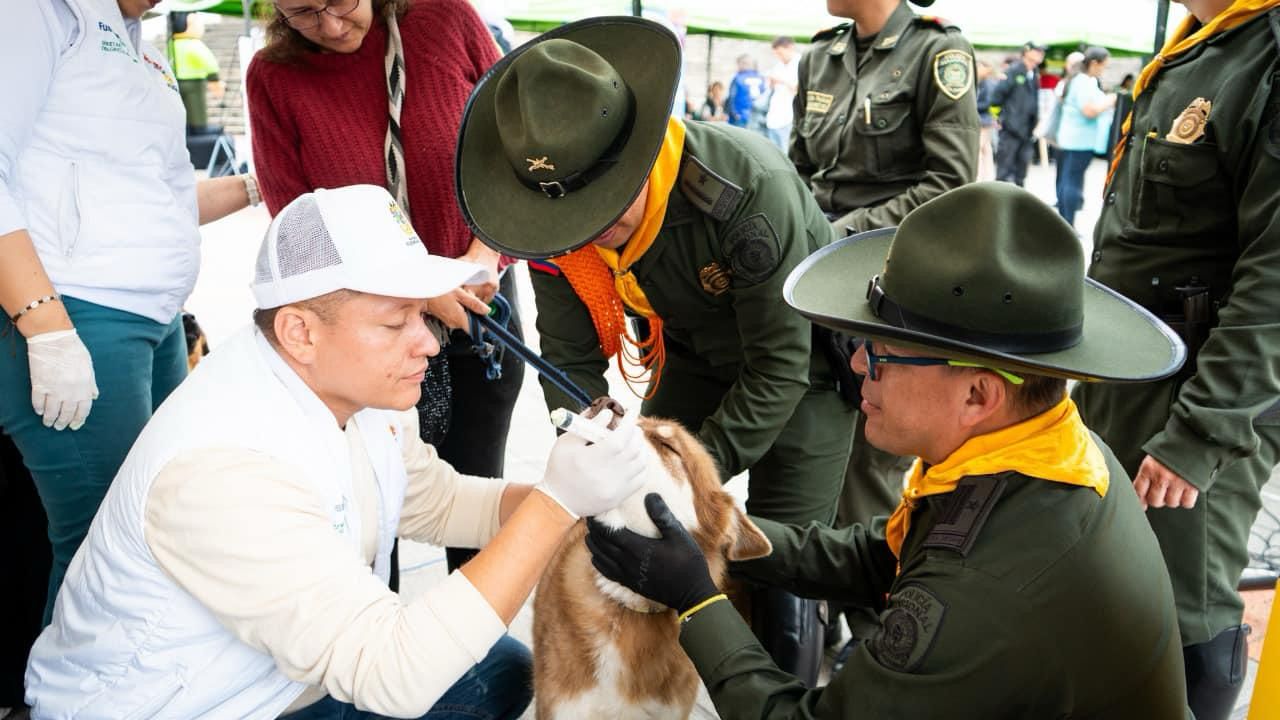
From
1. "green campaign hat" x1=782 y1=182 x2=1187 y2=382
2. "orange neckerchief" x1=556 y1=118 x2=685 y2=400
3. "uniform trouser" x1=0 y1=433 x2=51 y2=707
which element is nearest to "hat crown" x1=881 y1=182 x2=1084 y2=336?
"green campaign hat" x1=782 y1=182 x2=1187 y2=382

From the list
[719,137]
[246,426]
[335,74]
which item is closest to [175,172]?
[335,74]

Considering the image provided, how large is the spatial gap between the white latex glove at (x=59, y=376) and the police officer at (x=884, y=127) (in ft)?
6.59

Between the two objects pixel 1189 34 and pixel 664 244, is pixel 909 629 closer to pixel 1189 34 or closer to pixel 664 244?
pixel 664 244

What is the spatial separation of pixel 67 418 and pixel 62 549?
322 millimetres

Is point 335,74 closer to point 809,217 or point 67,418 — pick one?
point 67,418

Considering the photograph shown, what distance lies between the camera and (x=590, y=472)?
158cm

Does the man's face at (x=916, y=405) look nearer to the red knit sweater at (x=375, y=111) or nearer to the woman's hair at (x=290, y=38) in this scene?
the red knit sweater at (x=375, y=111)

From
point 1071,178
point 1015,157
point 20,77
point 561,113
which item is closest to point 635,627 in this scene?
point 561,113

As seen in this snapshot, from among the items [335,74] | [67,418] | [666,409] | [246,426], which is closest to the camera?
[246,426]

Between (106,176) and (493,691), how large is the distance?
1.37 m

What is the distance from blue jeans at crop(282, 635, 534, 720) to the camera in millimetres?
1989

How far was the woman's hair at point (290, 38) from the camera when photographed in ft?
8.04

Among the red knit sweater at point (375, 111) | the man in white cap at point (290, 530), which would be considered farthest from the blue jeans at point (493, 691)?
the red knit sweater at point (375, 111)

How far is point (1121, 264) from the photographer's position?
2256 millimetres
